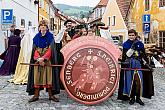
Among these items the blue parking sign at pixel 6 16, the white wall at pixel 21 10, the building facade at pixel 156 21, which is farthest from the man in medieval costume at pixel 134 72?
the building facade at pixel 156 21

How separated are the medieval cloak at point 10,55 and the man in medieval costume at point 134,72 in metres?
5.42

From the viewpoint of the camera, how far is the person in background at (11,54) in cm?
1192

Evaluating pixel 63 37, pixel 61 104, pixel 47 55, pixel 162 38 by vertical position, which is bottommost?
pixel 61 104

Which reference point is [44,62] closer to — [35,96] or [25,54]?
[35,96]

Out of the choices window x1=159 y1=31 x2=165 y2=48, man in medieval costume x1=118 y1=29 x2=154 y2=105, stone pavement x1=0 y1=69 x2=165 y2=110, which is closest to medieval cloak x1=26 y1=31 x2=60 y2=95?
stone pavement x1=0 y1=69 x2=165 y2=110

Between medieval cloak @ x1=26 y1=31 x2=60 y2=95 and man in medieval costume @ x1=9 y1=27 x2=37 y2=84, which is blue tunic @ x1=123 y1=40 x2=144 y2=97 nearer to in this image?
medieval cloak @ x1=26 y1=31 x2=60 y2=95

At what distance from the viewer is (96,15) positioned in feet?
181

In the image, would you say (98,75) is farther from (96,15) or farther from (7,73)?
(96,15)

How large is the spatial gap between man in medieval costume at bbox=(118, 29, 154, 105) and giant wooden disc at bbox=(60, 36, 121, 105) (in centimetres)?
29

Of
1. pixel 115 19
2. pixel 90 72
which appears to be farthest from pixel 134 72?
pixel 115 19

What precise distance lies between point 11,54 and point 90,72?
18.0 ft

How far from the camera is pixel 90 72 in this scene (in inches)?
280

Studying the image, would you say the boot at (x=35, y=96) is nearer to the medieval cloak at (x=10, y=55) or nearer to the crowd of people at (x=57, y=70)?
the crowd of people at (x=57, y=70)

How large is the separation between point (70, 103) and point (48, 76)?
71 centimetres
